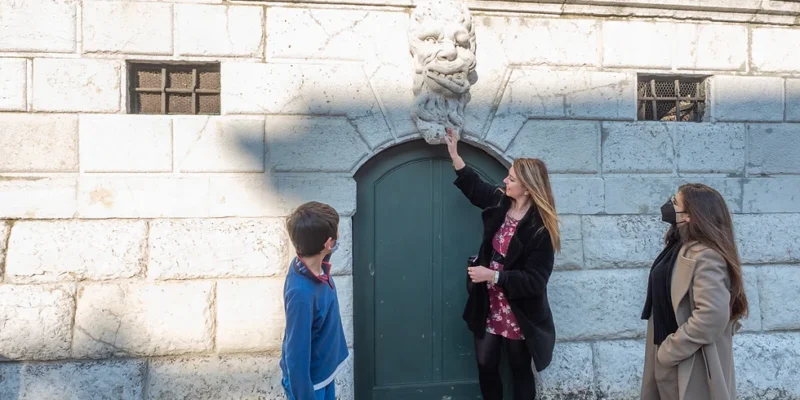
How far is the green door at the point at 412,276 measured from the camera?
4.02 m

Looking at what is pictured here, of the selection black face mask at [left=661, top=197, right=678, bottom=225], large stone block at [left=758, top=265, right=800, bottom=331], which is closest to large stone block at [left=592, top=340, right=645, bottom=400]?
large stone block at [left=758, top=265, right=800, bottom=331]

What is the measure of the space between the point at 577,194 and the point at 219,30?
8.81ft

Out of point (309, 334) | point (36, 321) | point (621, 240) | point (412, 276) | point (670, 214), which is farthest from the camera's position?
point (621, 240)

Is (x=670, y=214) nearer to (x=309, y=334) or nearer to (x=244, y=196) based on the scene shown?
(x=309, y=334)

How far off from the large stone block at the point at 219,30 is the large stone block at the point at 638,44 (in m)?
2.46

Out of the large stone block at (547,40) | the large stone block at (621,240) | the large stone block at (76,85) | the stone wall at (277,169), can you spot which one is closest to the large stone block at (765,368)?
the stone wall at (277,169)

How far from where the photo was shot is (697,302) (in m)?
2.67

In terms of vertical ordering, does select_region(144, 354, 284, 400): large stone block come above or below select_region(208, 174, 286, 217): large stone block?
below

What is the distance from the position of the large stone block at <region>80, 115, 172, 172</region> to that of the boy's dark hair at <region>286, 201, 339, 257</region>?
1.67m

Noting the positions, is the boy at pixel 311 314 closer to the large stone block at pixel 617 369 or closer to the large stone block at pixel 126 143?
the large stone block at pixel 126 143

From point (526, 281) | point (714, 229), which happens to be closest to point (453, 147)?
point (526, 281)

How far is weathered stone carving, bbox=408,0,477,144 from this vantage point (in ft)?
12.5

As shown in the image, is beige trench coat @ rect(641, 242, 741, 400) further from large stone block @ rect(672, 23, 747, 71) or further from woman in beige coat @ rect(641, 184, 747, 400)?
large stone block @ rect(672, 23, 747, 71)

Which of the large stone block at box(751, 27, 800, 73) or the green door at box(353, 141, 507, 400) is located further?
the large stone block at box(751, 27, 800, 73)
